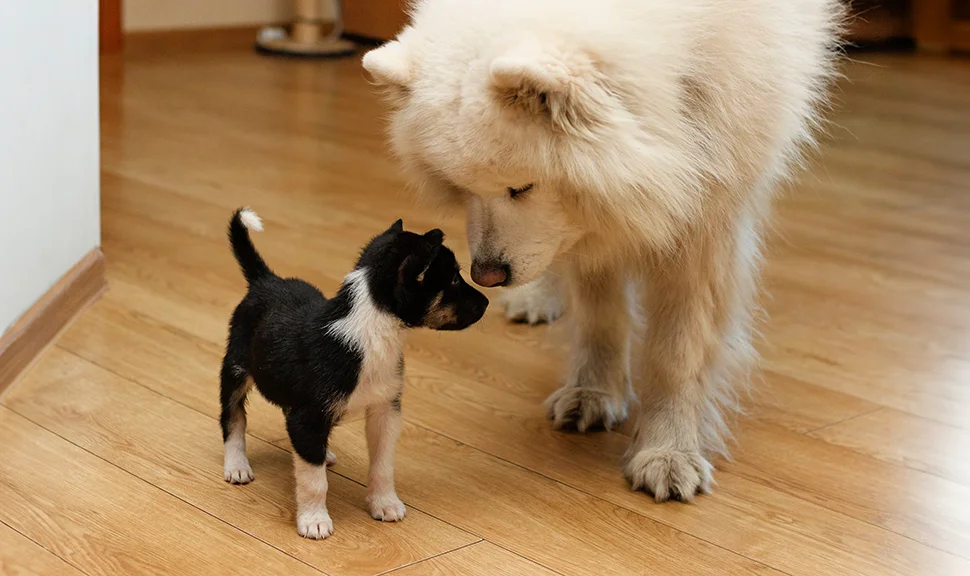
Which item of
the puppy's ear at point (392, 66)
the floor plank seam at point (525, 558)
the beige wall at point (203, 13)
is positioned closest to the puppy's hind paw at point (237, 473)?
the floor plank seam at point (525, 558)

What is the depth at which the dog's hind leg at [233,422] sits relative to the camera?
168cm

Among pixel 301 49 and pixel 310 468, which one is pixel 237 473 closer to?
pixel 310 468

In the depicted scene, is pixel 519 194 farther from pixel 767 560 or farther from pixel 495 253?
pixel 767 560

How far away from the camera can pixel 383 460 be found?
1.61 m

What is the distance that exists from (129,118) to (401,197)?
1.39 meters

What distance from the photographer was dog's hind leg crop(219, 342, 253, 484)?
5.50 feet

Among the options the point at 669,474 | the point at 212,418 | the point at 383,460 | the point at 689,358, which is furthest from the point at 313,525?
the point at 689,358

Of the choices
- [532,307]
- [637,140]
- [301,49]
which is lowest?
[301,49]

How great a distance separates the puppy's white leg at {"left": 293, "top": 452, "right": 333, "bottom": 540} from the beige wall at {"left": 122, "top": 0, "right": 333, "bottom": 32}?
4.58m

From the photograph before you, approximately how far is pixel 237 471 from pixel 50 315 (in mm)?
701

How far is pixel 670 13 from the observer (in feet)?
4.99

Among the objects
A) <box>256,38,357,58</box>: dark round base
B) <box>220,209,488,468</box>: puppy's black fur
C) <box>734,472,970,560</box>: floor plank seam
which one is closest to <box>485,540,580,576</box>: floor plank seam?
<box>220,209,488,468</box>: puppy's black fur

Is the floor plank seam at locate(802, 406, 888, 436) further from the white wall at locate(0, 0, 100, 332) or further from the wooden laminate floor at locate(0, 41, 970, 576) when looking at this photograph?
the white wall at locate(0, 0, 100, 332)

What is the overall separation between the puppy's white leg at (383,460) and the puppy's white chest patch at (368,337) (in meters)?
0.06
